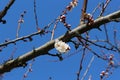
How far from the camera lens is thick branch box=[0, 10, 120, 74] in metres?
3.13

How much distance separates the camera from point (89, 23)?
3156 millimetres

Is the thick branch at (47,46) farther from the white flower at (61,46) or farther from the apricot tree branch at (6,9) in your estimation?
the apricot tree branch at (6,9)

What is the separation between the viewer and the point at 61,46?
10.8 ft

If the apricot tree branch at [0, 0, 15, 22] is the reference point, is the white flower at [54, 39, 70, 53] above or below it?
below

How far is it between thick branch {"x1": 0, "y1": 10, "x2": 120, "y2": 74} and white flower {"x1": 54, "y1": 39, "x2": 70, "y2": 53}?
5 centimetres

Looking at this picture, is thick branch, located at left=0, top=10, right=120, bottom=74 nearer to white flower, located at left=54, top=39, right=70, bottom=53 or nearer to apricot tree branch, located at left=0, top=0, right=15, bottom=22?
white flower, located at left=54, top=39, right=70, bottom=53

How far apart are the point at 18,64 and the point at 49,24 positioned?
0.65 metres

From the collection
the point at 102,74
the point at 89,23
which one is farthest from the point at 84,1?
the point at 102,74

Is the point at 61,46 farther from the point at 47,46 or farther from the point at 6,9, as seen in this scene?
the point at 6,9

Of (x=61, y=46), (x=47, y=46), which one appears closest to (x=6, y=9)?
(x=47, y=46)

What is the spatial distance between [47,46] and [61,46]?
0.47 ft

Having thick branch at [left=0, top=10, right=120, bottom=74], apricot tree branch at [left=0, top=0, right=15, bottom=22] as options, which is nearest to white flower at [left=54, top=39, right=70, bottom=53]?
thick branch at [left=0, top=10, right=120, bottom=74]

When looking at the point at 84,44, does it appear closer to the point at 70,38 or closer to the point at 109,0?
the point at 70,38

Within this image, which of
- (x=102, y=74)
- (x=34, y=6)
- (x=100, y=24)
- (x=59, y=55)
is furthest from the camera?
(x=102, y=74)
